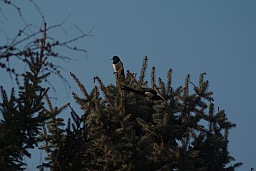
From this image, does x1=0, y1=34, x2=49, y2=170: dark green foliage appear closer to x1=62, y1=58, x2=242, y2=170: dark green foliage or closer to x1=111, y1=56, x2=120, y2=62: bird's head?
x1=62, y1=58, x2=242, y2=170: dark green foliage

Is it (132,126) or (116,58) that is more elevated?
(116,58)

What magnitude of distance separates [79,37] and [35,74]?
333 centimetres

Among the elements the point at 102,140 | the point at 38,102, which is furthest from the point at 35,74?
the point at 102,140

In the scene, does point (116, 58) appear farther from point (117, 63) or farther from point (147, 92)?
point (147, 92)

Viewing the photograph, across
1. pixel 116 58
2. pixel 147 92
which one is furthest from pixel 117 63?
pixel 147 92

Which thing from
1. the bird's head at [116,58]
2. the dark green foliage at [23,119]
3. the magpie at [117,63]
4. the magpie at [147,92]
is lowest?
the dark green foliage at [23,119]

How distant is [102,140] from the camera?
9312 mm

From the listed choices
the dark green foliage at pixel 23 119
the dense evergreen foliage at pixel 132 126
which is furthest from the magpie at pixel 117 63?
the dark green foliage at pixel 23 119

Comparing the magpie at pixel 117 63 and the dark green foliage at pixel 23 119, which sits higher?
the magpie at pixel 117 63

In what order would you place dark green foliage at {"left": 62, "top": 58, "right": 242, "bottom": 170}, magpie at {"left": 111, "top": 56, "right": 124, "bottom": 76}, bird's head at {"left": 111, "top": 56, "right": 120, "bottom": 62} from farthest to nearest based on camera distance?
bird's head at {"left": 111, "top": 56, "right": 120, "bottom": 62}
magpie at {"left": 111, "top": 56, "right": 124, "bottom": 76}
dark green foliage at {"left": 62, "top": 58, "right": 242, "bottom": 170}

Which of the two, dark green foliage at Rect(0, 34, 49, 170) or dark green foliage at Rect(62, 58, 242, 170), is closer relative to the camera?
dark green foliage at Rect(0, 34, 49, 170)

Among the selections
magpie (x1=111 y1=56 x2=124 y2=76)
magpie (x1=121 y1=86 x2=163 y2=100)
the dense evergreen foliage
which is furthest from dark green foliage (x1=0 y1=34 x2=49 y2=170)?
magpie (x1=111 y1=56 x2=124 y2=76)

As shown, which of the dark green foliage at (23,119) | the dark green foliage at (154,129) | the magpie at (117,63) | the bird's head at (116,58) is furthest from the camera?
the bird's head at (116,58)

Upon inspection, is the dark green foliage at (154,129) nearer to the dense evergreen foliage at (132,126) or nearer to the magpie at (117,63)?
the dense evergreen foliage at (132,126)
